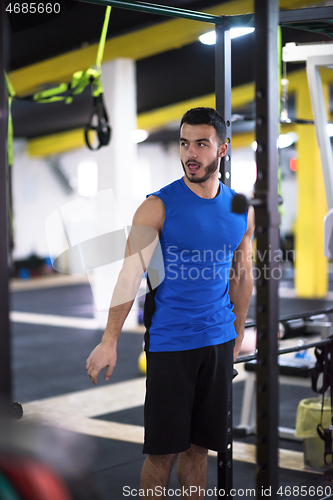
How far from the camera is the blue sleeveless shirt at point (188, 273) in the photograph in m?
1.64

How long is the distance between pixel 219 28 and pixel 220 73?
0.15m

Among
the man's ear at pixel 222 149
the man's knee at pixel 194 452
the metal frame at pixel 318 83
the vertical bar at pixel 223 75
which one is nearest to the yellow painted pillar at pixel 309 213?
the metal frame at pixel 318 83

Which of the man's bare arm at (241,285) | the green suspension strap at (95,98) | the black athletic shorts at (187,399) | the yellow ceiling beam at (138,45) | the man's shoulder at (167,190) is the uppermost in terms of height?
Result: the yellow ceiling beam at (138,45)

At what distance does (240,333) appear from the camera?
1.91 m

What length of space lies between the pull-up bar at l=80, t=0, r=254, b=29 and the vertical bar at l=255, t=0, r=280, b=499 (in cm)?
72

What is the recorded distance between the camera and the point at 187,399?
165 centimetres

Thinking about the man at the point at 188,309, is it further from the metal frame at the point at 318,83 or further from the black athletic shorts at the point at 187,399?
the metal frame at the point at 318,83

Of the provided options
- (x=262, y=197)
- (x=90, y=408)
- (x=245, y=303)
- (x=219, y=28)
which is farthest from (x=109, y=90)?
(x=262, y=197)

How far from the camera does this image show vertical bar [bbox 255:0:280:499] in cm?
112

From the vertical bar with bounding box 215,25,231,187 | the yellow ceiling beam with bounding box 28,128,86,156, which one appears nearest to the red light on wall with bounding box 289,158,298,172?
the yellow ceiling beam with bounding box 28,128,86,156

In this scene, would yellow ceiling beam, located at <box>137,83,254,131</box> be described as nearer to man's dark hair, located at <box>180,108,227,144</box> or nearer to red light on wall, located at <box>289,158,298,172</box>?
red light on wall, located at <box>289,158,298,172</box>

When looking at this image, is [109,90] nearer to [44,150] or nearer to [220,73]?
[220,73]

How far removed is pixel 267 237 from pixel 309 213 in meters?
7.81

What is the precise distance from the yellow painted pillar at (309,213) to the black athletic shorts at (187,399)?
718 centimetres
